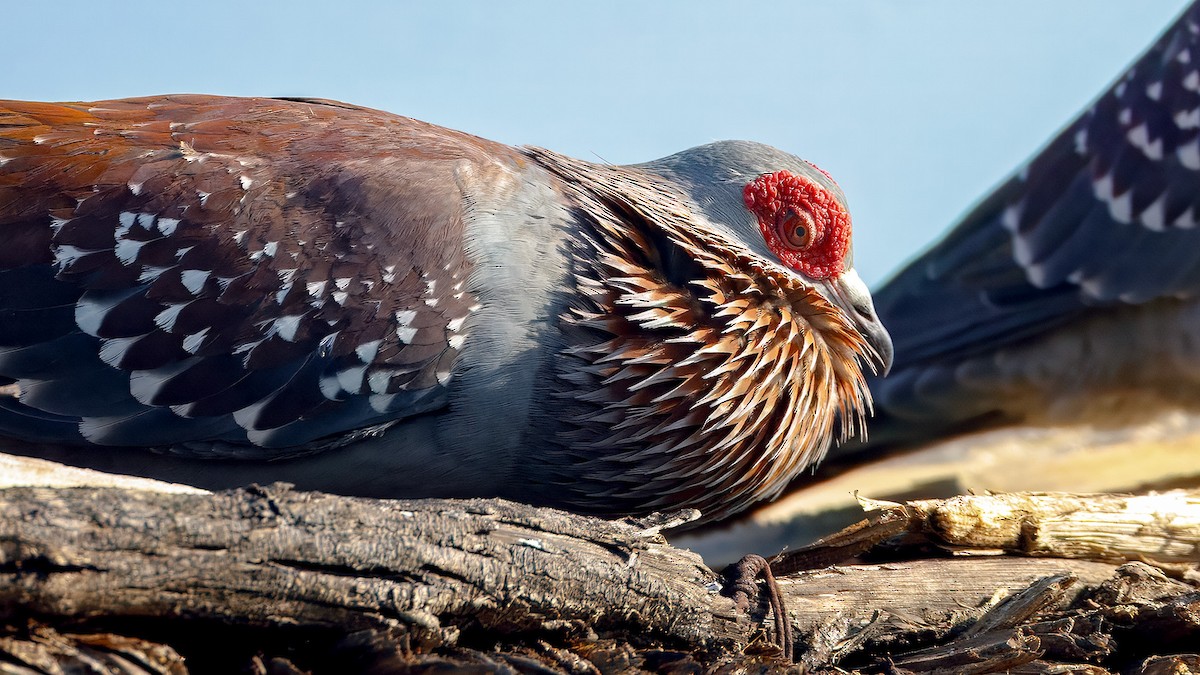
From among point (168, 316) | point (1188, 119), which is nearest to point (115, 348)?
point (168, 316)

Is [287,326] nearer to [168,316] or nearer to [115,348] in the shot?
[168,316]

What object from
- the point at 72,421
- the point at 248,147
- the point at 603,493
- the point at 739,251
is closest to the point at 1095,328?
the point at 739,251

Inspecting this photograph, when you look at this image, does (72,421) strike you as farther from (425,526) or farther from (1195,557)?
(1195,557)

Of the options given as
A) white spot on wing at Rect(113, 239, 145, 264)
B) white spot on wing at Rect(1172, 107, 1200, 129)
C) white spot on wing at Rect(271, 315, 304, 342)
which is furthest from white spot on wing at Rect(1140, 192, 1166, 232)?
white spot on wing at Rect(113, 239, 145, 264)

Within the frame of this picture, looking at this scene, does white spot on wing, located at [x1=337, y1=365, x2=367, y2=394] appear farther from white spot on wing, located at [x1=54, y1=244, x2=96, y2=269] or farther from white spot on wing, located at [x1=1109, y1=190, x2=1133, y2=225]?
white spot on wing, located at [x1=1109, y1=190, x2=1133, y2=225]

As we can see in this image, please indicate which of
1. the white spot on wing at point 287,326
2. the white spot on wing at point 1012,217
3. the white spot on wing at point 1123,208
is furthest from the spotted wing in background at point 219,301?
the white spot on wing at point 1123,208

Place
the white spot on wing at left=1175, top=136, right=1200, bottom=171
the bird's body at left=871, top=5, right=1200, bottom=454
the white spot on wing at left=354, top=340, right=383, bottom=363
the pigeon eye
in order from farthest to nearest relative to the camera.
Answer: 1. the white spot on wing at left=1175, top=136, right=1200, bottom=171
2. the bird's body at left=871, top=5, right=1200, bottom=454
3. the pigeon eye
4. the white spot on wing at left=354, top=340, right=383, bottom=363

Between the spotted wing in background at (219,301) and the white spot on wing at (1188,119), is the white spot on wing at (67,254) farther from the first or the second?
the white spot on wing at (1188,119)
